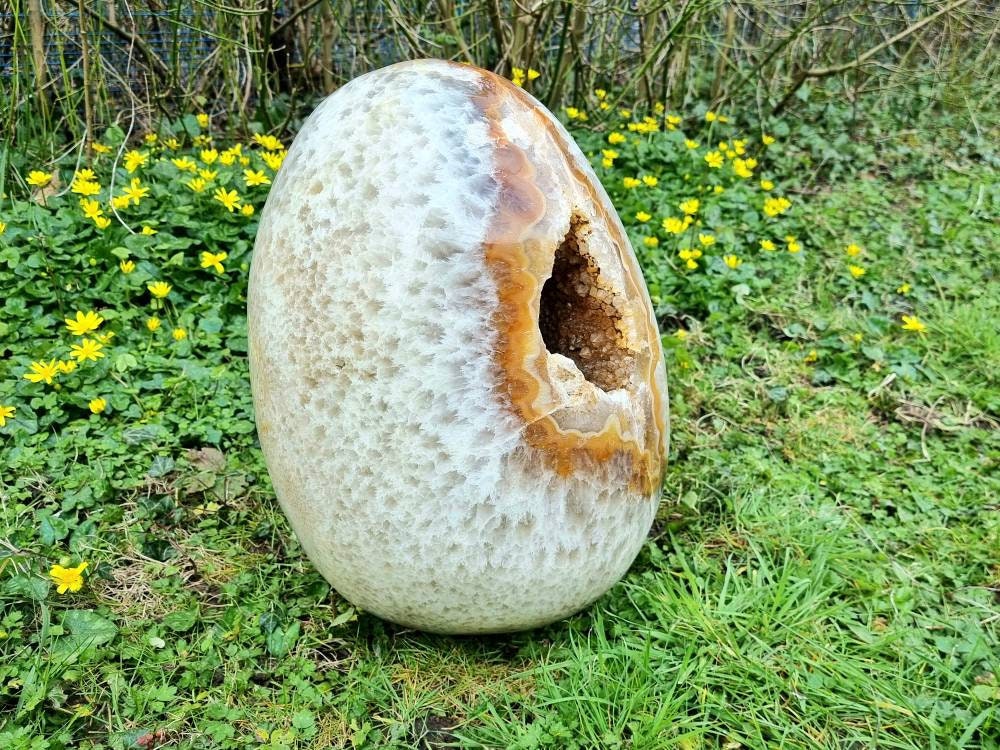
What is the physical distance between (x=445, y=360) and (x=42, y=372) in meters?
1.51

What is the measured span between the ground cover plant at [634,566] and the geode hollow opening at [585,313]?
0.63 m

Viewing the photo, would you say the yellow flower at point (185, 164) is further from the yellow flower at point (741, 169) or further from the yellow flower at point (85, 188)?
the yellow flower at point (741, 169)

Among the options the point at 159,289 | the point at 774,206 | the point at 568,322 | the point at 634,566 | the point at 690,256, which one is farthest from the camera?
the point at 774,206

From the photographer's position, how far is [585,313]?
81.8 inches

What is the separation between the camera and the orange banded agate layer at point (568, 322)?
1.74 m

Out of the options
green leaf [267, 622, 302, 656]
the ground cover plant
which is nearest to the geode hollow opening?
the ground cover plant

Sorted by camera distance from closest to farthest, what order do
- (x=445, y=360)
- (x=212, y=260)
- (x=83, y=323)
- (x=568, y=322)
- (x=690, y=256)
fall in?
1. (x=445, y=360)
2. (x=568, y=322)
3. (x=83, y=323)
4. (x=212, y=260)
5. (x=690, y=256)

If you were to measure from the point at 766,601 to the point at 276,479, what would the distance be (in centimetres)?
131

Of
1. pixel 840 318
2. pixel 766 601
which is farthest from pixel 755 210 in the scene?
pixel 766 601

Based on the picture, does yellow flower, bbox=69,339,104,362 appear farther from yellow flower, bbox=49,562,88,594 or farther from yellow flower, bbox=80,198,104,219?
A: yellow flower, bbox=49,562,88,594

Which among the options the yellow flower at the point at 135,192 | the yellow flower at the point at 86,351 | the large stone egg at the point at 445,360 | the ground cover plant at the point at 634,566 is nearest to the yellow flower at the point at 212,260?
the ground cover plant at the point at 634,566

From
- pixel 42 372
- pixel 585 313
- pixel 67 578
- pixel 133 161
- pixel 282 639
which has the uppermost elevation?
pixel 585 313

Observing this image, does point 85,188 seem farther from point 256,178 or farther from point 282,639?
point 282,639

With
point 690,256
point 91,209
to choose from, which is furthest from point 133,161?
point 690,256
